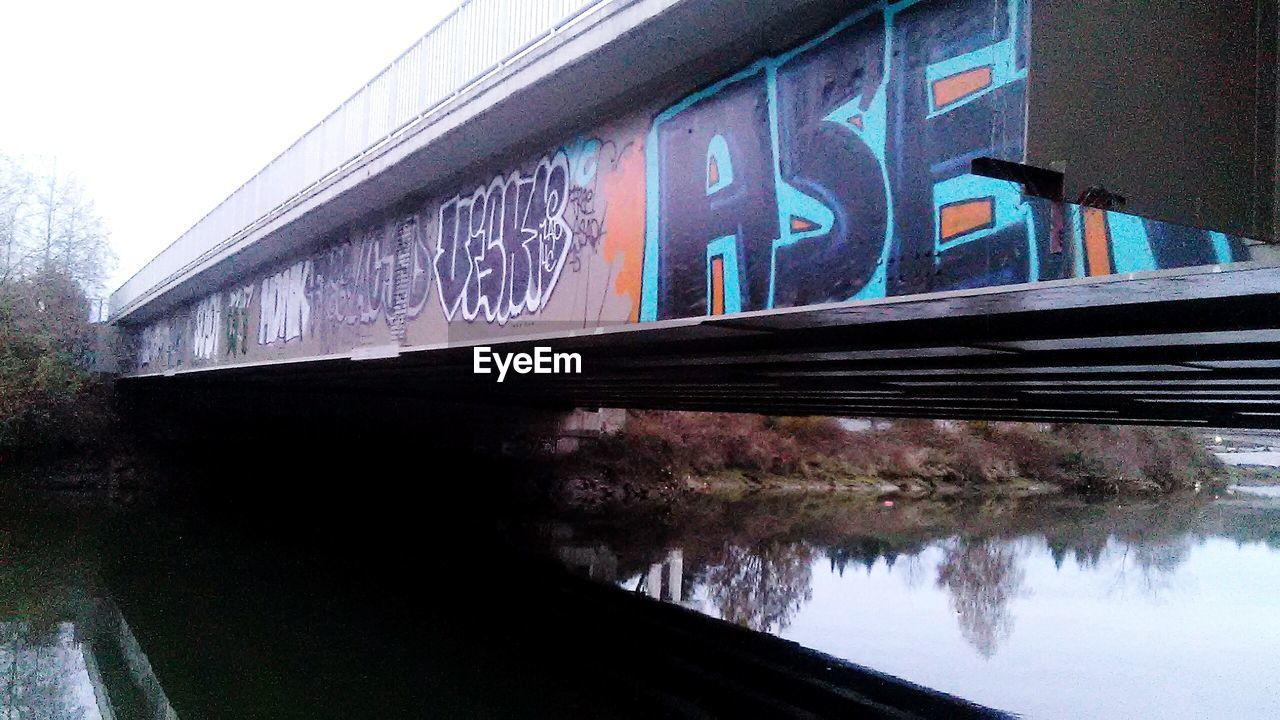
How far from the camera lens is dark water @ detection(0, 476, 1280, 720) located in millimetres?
10172

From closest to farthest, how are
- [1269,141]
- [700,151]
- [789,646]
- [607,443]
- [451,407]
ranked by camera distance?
[1269,141] < [700,151] < [789,646] < [451,407] < [607,443]

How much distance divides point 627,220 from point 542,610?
882cm

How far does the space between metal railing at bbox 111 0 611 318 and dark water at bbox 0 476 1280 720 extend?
579cm

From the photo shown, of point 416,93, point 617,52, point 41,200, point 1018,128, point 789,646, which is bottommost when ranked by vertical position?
point 789,646

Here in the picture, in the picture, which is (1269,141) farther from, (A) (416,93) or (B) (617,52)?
(A) (416,93)

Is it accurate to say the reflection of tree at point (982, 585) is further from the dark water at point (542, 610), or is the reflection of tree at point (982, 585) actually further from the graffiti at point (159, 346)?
the graffiti at point (159, 346)

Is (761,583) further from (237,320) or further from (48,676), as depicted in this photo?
(48,676)

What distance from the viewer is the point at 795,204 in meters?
5.76

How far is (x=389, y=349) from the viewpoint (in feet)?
36.8

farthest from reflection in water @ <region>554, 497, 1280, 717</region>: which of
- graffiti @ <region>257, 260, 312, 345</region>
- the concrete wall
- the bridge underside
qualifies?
graffiti @ <region>257, 260, 312, 345</region>

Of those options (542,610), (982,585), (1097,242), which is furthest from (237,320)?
(1097,242)

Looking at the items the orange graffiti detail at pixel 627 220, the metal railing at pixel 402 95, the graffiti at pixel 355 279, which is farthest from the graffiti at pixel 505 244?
the graffiti at pixel 355 279

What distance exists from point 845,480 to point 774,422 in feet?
11.6

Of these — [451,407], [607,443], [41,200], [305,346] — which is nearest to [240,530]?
[451,407]
